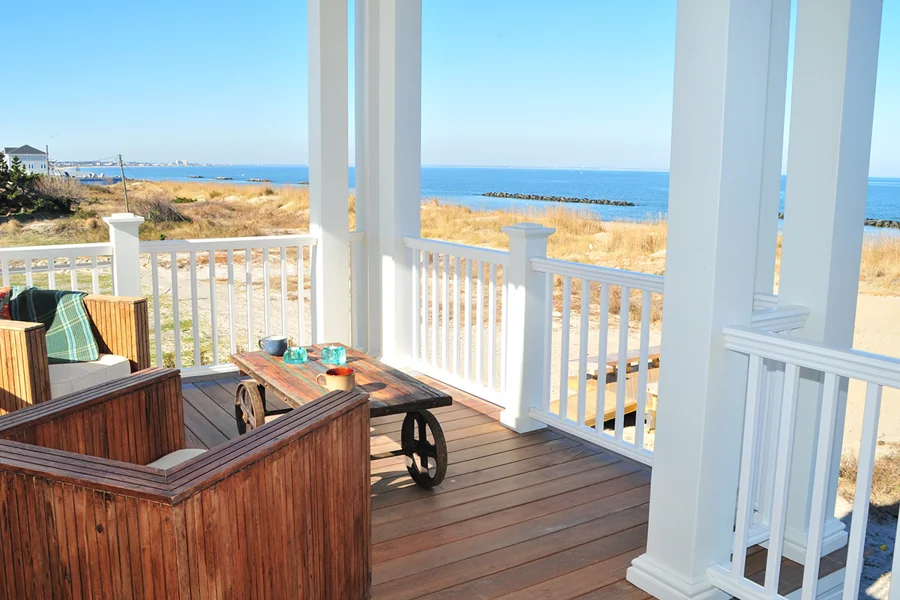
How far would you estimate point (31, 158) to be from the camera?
1444 cm

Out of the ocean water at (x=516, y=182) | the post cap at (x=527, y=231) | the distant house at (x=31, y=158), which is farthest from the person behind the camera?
the ocean water at (x=516, y=182)

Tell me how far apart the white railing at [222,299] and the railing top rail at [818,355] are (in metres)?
2.48

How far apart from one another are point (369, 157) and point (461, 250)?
121 centimetres

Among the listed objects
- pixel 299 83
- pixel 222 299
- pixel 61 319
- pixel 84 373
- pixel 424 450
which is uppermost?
pixel 299 83

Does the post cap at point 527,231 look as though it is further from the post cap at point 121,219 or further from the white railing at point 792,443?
the post cap at point 121,219

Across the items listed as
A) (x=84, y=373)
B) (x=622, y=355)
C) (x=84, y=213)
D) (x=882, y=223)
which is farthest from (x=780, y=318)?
(x=84, y=213)

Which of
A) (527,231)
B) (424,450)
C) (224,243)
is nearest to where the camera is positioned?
(424,450)

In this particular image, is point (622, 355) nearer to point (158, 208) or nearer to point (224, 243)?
point (224, 243)

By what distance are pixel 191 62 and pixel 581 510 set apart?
19.8m

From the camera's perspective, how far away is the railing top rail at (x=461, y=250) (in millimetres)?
4109

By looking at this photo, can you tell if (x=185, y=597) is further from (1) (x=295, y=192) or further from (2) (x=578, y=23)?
(2) (x=578, y=23)

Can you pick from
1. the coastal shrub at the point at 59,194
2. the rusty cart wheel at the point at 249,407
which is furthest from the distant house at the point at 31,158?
the rusty cart wheel at the point at 249,407

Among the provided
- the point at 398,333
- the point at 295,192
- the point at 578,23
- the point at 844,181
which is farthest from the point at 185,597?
the point at 578,23

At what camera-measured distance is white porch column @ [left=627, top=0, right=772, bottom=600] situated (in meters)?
2.11
